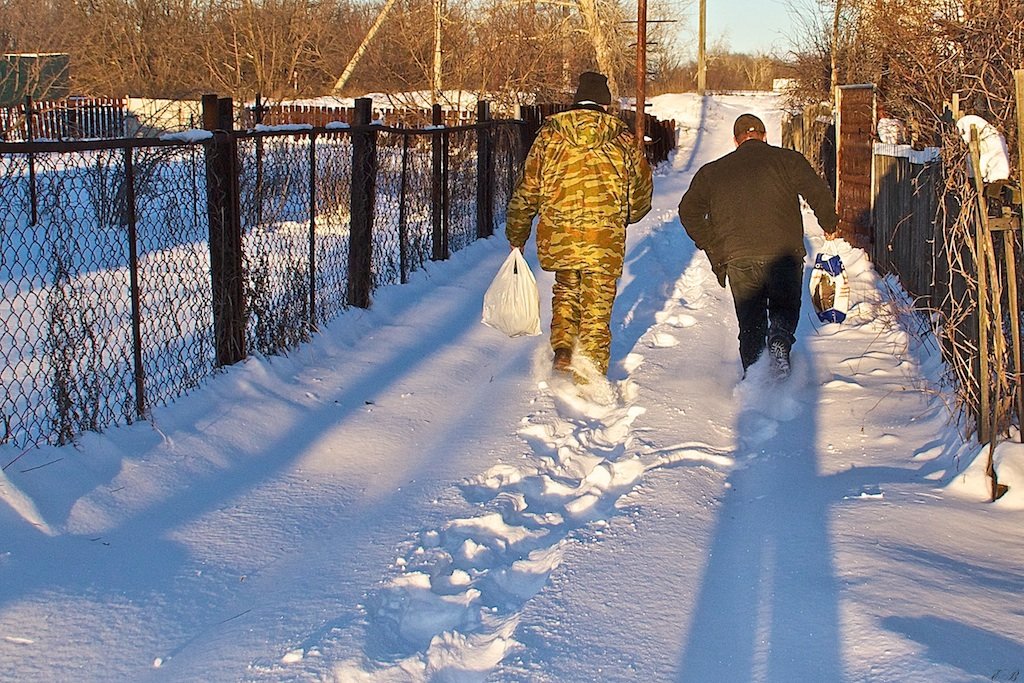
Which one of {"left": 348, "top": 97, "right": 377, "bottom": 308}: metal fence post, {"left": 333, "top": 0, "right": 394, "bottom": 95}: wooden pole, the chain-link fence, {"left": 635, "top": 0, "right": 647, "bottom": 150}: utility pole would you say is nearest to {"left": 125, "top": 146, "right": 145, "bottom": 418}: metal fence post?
the chain-link fence

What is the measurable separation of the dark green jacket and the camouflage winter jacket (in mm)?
511

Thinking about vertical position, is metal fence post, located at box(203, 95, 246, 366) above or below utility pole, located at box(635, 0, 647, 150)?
below

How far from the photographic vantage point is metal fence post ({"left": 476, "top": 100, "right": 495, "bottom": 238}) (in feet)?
48.1

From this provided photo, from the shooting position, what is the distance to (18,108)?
19.0 meters

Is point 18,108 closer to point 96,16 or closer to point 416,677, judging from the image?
point 416,677

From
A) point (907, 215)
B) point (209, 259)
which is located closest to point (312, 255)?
point (209, 259)

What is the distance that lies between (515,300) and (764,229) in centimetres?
166

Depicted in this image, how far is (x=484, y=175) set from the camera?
15000 millimetres

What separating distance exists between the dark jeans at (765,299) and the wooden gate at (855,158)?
6.64m

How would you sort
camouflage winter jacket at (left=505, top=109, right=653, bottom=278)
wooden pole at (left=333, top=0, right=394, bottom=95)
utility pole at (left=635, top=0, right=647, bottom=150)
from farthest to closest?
1. wooden pole at (left=333, top=0, right=394, bottom=95)
2. utility pole at (left=635, top=0, right=647, bottom=150)
3. camouflage winter jacket at (left=505, top=109, right=653, bottom=278)

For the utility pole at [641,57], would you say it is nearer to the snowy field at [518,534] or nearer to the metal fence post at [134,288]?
the snowy field at [518,534]

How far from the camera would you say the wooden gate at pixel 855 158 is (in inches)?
555

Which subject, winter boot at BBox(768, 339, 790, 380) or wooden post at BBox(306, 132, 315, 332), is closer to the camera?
winter boot at BBox(768, 339, 790, 380)

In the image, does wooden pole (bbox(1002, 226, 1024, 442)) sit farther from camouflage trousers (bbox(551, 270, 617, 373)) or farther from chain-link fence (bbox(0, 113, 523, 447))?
chain-link fence (bbox(0, 113, 523, 447))
